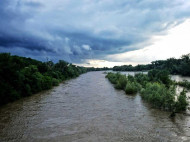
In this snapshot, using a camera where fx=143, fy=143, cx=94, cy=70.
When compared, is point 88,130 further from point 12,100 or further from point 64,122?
point 12,100

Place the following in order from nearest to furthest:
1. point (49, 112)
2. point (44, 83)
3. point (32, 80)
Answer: point (49, 112) < point (32, 80) < point (44, 83)

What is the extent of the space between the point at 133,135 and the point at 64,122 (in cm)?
686

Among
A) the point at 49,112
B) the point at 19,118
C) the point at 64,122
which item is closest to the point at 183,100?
the point at 64,122

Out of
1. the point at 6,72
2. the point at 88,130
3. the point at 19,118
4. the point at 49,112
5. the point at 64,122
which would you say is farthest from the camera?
the point at 6,72

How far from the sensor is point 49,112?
1812cm

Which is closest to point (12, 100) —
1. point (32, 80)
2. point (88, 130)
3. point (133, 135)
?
point (32, 80)

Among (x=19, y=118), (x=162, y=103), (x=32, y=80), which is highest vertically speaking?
(x=32, y=80)

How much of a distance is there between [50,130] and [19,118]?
220 inches

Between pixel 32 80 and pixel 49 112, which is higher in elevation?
pixel 32 80

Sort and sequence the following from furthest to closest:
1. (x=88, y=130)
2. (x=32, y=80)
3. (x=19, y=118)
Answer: (x=32, y=80) < (x=19, y=118) < (x=88, y=130)

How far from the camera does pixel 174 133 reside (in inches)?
462

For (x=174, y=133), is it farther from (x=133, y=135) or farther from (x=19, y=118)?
(x=19, y=118)

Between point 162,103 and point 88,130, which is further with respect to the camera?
point 162,103

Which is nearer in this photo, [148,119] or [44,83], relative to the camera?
[148,119]
